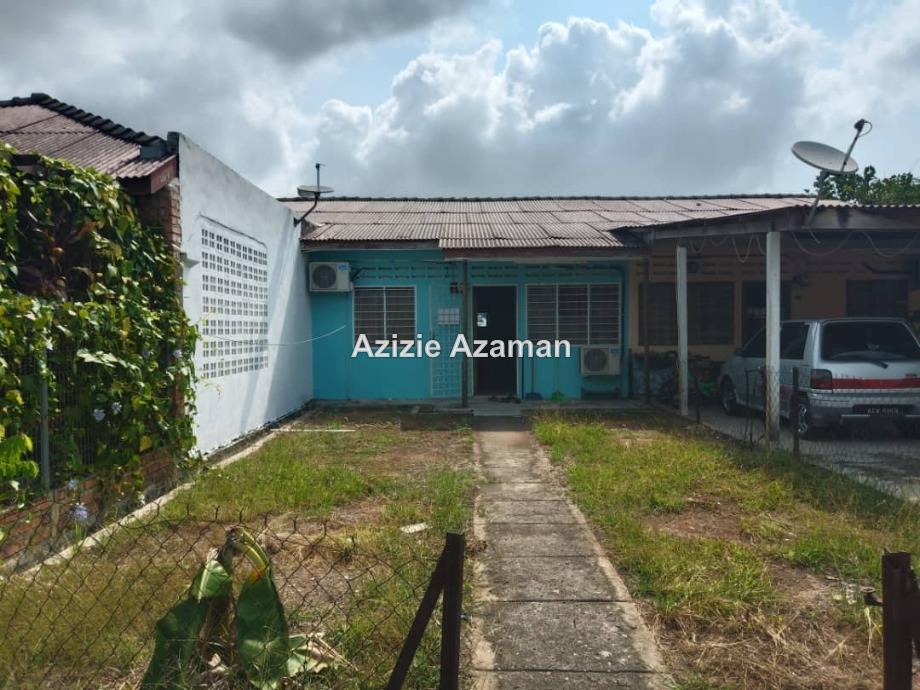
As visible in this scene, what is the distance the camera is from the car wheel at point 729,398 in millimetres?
9995

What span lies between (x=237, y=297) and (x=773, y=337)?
20.2 ft

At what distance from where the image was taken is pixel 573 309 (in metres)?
11.7

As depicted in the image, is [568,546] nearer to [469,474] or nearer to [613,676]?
[613,676]

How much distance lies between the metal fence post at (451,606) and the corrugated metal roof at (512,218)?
8.19 meters

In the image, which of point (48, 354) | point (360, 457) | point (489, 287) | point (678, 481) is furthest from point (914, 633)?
point (489, 287)


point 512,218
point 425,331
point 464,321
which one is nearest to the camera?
point 464,321

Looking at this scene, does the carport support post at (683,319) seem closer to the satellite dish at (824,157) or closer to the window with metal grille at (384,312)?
the satellite dish at (824,157)

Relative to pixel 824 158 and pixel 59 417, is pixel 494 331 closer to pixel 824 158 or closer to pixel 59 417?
pixel 824 158

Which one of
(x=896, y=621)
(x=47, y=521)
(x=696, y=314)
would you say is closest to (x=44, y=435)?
(x=47, y=521)

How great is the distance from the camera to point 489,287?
39.1ft

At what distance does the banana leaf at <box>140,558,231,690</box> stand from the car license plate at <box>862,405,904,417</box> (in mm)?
7373

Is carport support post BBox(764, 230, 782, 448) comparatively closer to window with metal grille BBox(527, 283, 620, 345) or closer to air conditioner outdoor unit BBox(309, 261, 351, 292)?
window with metal grille BBox(527, 283, 620, 345)

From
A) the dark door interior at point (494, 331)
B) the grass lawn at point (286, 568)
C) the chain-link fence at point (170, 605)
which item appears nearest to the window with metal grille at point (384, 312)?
the dark door interior at point (494, 331)

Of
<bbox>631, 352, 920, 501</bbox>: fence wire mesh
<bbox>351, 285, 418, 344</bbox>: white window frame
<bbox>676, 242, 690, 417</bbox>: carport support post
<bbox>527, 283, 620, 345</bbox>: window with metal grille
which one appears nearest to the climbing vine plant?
<bbox>631, 352, 920, 501</bbox>: fence wire mesh
